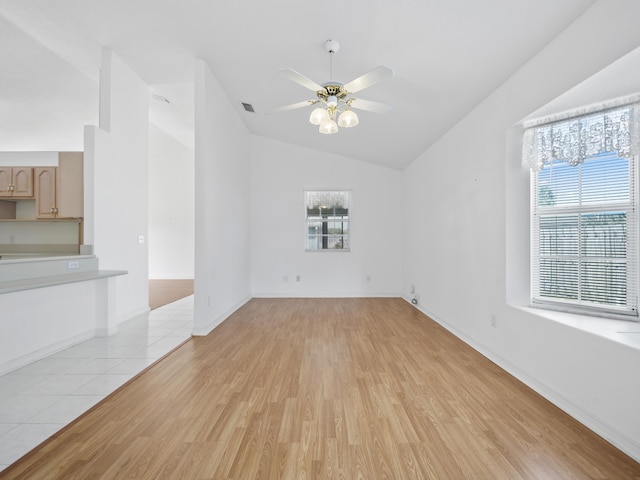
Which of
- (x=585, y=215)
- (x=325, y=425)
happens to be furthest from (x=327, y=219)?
(x=325, y=425)

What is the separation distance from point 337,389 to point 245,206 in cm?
405

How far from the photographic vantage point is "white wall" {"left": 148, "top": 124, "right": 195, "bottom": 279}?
8.40 m

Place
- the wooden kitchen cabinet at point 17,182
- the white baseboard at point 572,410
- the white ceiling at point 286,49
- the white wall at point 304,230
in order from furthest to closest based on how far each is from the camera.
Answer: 1. the white wall at point 304,230
2. the wooden kitchen cabinet at point 17,182
3. the white ceiling at point 286,49
4. the white baseboard at point 572,410

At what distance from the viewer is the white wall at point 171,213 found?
27.6 ft

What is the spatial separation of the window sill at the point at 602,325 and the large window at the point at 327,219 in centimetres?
394

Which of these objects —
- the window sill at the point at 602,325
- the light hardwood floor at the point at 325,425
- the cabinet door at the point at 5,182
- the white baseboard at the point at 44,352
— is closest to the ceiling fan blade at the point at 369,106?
the window sill at the point at 602,325

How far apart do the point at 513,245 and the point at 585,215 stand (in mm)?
537

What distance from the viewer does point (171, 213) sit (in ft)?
27.8

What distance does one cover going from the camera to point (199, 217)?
3443 mm

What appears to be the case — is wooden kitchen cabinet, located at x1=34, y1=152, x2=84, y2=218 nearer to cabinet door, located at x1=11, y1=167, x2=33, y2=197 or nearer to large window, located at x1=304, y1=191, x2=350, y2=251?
cabinet door, located at x1=11, y1=167, x2=33, y2=197

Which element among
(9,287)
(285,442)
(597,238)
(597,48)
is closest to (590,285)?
(597,238)

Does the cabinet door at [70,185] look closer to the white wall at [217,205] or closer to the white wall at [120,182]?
the white wall at [120,182]

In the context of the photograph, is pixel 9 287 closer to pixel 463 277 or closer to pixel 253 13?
pixel 253 13

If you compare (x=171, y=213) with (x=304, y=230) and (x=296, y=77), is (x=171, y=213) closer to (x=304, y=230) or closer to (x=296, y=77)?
(x=304, y=230)
